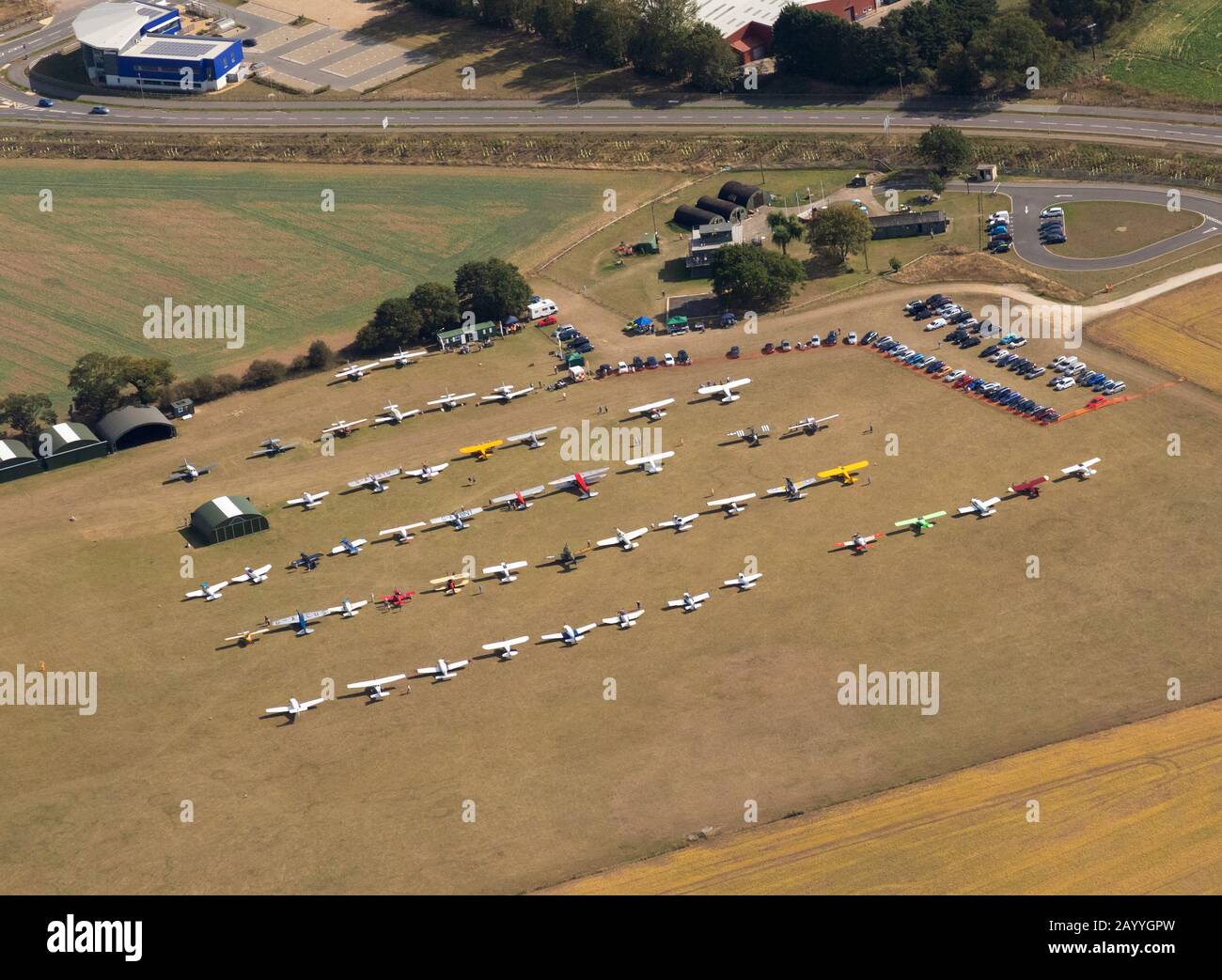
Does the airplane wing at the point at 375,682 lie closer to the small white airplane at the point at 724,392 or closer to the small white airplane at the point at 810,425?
the small white airplane at the point at 810,425

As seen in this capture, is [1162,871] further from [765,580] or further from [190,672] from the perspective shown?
[190,672]

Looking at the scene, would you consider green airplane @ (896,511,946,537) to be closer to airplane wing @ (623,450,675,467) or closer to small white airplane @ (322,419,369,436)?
airplane wing @ (623,450,675,467)

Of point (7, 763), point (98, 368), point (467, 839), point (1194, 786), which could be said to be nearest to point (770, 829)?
point (467, 839)

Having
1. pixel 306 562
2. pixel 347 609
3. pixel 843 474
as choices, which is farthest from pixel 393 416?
pixel 843 474

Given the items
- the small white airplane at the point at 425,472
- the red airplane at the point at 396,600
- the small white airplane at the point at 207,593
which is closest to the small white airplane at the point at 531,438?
the small white airplane at the point at 425,472

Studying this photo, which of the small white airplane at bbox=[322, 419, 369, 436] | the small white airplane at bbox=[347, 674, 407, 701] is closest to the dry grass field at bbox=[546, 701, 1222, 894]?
the small white airplane at bbox=[347, 674, 407, 701]
